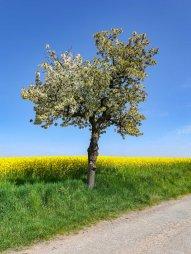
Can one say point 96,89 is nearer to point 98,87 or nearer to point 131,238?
point 98,87

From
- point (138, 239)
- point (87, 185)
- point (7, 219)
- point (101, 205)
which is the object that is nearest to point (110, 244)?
point (138, 239)

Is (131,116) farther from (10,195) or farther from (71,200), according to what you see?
(10,195)

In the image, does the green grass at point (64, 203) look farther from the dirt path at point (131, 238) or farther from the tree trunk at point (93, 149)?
the tree trunk at point (93, 149)

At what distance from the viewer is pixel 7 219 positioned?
13266 millimetres

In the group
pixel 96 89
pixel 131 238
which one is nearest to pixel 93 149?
pixel 96 89

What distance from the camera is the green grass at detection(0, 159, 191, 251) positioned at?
1225cm

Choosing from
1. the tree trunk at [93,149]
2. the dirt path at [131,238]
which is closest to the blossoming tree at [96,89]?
the tree trunk at [93,149]

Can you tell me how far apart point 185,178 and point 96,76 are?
11.3 meters

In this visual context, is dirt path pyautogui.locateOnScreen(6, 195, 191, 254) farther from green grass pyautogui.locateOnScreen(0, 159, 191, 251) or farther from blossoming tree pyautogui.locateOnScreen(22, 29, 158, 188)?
blossoming tree pyautogui.locateOnScreen(22, 29, 158, 188)

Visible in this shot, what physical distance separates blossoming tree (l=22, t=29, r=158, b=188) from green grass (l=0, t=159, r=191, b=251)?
1.89 metres

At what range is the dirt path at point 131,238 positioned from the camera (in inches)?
397

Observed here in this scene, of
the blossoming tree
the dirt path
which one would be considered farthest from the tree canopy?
the dirt path

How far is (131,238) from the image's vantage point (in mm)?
11234

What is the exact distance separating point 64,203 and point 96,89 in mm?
6373
